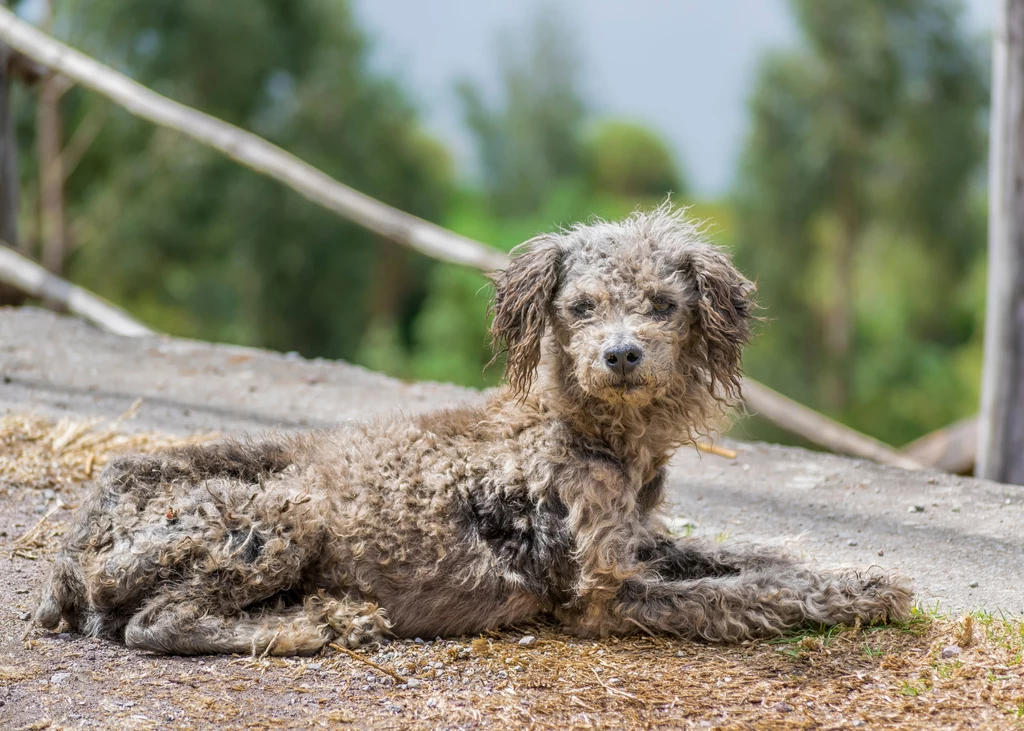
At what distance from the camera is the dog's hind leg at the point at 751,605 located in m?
4.42

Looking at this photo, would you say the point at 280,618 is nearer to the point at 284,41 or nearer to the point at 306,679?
the point at 306,679

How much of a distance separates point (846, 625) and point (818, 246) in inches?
908

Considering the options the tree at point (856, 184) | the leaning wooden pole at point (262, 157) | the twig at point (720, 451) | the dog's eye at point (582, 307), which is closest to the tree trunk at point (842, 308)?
the tree at point (856, 184)

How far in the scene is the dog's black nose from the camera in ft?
13.9

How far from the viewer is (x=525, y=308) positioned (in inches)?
184

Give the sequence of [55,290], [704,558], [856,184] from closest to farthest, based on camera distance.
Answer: [704,558] → [55,290] → [856,184]

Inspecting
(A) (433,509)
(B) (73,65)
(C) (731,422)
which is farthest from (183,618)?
(B) (73,65)

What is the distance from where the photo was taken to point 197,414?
24.6 feet

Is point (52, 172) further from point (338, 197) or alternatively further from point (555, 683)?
point (555, 683)

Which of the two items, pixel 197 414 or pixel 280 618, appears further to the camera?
pixel 197 414

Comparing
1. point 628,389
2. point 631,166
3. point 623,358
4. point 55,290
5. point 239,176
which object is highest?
point 631,166

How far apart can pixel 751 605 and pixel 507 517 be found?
3.40 ft

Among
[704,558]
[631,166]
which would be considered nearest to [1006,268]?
[704,558]

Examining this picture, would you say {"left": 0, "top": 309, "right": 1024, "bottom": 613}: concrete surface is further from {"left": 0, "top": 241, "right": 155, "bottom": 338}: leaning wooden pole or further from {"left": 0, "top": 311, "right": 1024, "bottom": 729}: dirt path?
{"left": 0, "top": 241, "right": 155, "bottom": 338}: leaning wooden pole
